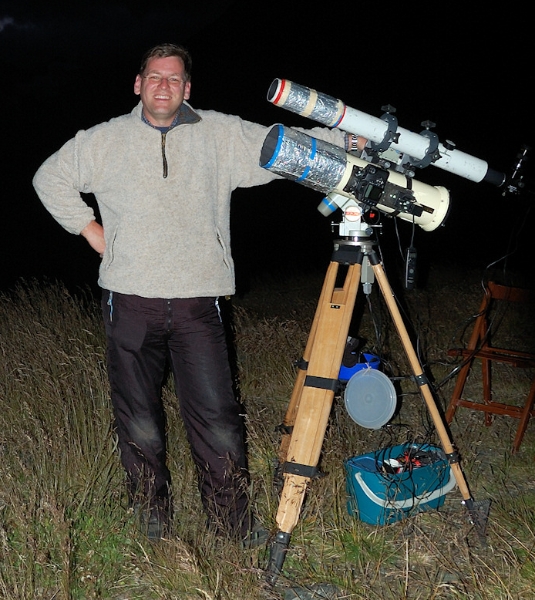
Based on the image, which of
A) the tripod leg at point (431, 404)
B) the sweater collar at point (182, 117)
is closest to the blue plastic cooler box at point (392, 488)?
the tripod leg at point (431, 404)

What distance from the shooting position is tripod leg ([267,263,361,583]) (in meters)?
2.49

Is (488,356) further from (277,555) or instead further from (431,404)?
(277,555)

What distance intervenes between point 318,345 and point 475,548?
39.5 inches

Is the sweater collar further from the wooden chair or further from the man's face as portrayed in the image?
the wooden chair

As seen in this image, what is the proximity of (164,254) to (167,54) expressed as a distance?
29.3 inches

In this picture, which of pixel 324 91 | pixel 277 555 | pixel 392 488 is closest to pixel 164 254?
pixel 277 555

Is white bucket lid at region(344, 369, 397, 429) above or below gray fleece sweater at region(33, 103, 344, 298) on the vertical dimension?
below

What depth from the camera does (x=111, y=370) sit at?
106 inches

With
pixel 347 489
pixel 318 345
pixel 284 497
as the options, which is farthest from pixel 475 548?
pixel 318 345

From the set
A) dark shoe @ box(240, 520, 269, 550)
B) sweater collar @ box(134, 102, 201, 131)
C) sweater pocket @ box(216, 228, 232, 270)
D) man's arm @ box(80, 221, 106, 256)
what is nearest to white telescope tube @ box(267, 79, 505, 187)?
sweater collar @ box(134, 102, 201, 131)

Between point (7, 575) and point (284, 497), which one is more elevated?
point (284, 497)

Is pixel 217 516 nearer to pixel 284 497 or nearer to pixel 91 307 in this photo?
pixel 284 497

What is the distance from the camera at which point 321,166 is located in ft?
7.76

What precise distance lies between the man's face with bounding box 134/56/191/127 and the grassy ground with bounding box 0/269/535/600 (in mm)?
1212
